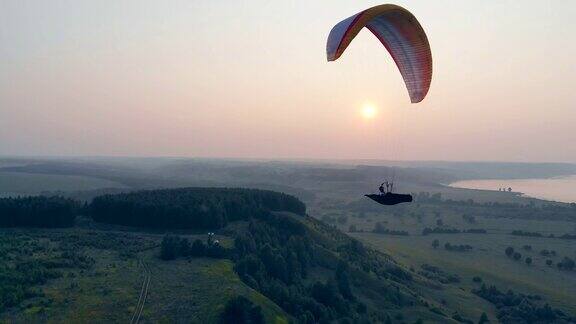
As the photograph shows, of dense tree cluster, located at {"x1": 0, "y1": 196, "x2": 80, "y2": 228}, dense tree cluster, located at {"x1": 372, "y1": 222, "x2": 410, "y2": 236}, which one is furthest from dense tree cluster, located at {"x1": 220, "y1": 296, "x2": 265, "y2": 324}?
dense tree cluster, located at {"x1": 372, "y1": 222, "x2": 410, "y2": 236}

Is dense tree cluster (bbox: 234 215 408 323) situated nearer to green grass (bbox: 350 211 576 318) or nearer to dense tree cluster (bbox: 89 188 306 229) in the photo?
dense tree cluster (bbox: 89 188 306 229)

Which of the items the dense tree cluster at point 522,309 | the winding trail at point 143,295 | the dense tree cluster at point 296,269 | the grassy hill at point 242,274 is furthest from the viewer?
the dense tree cluster at point 522,309

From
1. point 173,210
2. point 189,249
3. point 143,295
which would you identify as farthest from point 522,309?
point 173,210

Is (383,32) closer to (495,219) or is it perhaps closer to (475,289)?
(475,289)

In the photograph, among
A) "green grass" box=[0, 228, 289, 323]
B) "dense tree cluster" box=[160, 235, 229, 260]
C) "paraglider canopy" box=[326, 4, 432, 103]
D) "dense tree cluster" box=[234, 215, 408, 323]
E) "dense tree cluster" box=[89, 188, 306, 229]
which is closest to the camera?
"paraglider canopy" box=[326, 4, 432, 103]

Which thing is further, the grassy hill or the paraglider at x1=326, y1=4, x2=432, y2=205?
the grassy hill

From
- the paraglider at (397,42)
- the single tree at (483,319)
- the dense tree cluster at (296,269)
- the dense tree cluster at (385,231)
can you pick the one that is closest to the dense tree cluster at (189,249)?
the dense tree cluster at (296,269)

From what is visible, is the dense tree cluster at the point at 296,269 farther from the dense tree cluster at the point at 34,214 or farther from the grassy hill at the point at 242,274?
the dense tree cluster at the point at 34,214
